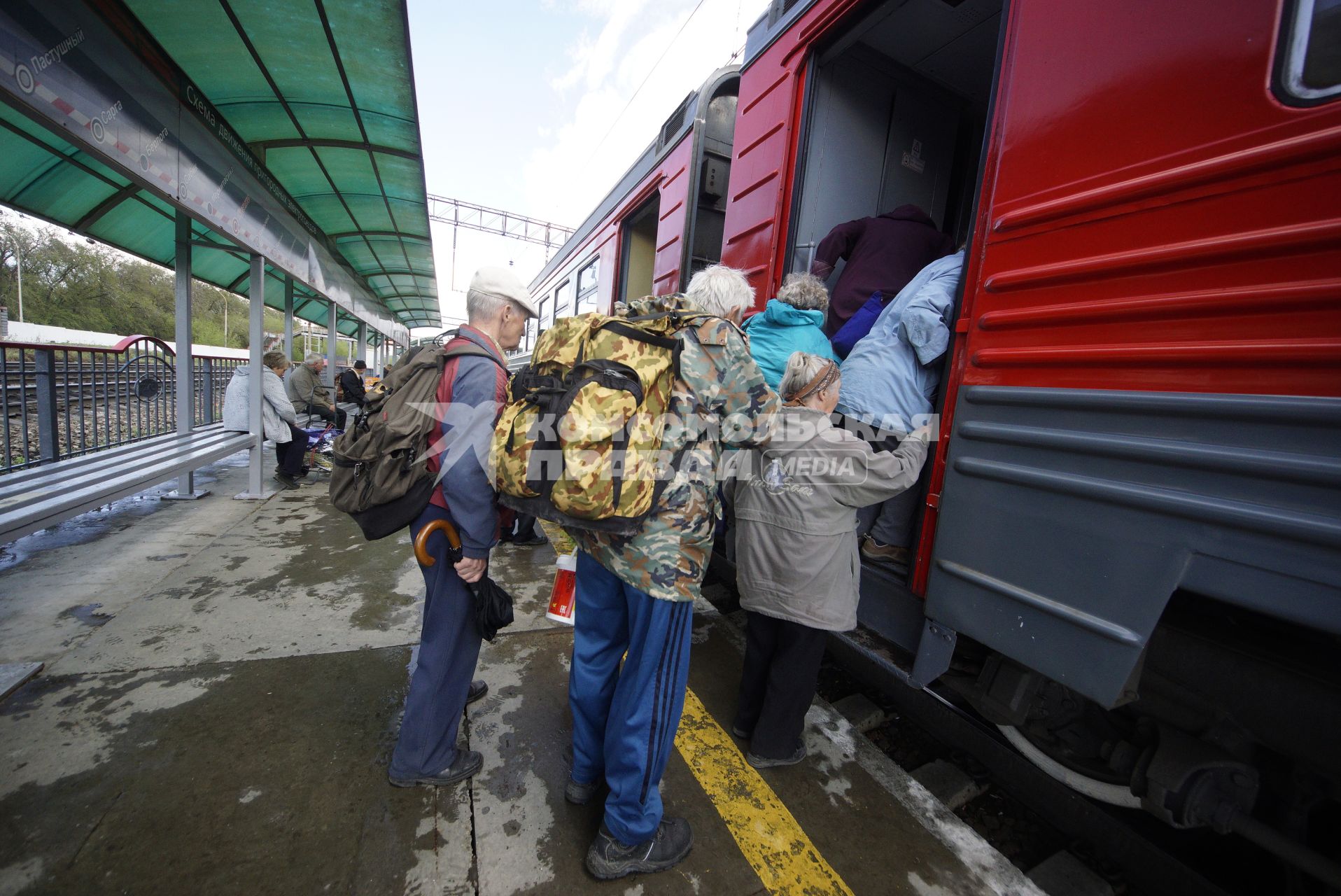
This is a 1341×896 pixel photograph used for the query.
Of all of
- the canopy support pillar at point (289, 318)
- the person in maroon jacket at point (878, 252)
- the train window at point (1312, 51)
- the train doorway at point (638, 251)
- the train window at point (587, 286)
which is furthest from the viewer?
the canopy support pillar at point (289, 318)

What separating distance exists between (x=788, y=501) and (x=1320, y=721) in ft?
4.20

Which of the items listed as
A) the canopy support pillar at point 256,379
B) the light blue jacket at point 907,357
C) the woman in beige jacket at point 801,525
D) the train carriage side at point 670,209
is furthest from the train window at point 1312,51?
the canopy support pillar at point 256,379

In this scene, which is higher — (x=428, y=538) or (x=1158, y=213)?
(x=1158, y=213)

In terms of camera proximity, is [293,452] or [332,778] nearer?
[332,778]

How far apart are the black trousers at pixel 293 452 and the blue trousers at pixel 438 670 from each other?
494cm

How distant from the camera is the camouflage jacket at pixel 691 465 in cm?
137

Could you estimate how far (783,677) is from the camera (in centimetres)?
192

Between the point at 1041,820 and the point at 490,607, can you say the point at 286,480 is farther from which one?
the point at 1041,820

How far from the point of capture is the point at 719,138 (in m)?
4.00

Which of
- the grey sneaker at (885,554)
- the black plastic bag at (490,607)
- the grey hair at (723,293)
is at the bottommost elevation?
the black plastic bag at (490,607)

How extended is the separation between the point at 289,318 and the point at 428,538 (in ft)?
22.3

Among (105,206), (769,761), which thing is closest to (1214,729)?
(769,761)

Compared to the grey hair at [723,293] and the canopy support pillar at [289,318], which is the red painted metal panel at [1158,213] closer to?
the grey hair at [723,293]

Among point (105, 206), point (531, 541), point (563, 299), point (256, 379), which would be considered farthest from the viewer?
point (563, 299)
